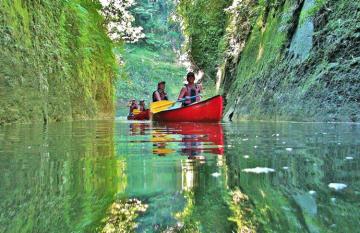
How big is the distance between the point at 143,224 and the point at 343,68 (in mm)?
7507

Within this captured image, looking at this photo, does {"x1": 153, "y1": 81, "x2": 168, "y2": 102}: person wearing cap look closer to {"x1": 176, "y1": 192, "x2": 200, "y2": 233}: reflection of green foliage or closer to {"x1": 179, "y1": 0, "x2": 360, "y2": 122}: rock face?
{"x1": 179, "y1": 0, "x2": 360, "y2": 122}: rock face

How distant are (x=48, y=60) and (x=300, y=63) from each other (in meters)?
6.81

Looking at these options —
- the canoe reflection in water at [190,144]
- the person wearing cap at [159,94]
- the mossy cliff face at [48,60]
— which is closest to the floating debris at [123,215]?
the canoe reflection in water at [190,144]

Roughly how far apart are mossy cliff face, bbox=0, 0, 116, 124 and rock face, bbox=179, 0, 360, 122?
5224 mm

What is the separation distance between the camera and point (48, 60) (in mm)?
12227

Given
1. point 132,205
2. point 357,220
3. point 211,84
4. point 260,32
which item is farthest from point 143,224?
point 211,84

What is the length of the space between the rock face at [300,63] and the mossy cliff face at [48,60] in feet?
17.1

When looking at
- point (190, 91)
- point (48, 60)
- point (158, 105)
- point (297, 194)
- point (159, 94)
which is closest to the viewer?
point (297, 194)

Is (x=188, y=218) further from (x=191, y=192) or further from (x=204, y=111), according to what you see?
(x=204, y=111)

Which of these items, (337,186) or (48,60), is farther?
(48,60)

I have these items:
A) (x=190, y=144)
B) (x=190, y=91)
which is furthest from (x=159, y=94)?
(x=190, y=144)

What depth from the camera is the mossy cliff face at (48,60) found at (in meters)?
8.98

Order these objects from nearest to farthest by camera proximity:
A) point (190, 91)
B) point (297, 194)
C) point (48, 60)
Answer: point (297, 194) → point (190, 91) → point (48, 60)

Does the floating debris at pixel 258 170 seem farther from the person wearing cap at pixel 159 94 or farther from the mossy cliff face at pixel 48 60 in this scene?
the person wearing cap at pixel 159 94
